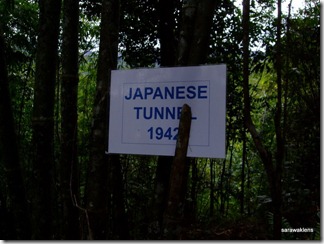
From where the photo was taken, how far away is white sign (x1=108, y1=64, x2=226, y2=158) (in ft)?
6.09

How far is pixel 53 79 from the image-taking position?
117 inches

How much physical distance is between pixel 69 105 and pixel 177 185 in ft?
5.20

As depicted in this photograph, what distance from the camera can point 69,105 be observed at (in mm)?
3094

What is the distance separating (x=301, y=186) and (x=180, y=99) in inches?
164

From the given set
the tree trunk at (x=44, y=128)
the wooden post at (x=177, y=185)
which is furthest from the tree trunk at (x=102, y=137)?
the tree trunk at (x=44, y=128)

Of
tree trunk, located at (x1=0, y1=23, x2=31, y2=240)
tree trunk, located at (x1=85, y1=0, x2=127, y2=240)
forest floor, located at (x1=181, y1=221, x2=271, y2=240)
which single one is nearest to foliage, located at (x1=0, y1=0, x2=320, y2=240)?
forest floor, located at (x1=181, y1=221, x2=271, y2=240)

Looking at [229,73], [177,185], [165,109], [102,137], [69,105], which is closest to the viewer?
[177,185]

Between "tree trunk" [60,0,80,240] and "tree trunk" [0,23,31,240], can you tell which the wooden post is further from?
"tree trunk" [0,23,31,240]

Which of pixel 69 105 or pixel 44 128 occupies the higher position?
pixel 69 105

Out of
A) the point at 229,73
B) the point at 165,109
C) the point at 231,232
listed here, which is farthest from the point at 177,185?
the point at 229,73

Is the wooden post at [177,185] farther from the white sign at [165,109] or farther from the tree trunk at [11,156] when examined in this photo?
the tree trunk at [11,156]

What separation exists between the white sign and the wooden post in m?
0.05

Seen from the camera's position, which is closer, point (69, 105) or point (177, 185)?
point (177, 185)

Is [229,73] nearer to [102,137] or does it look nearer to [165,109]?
[102,137]
